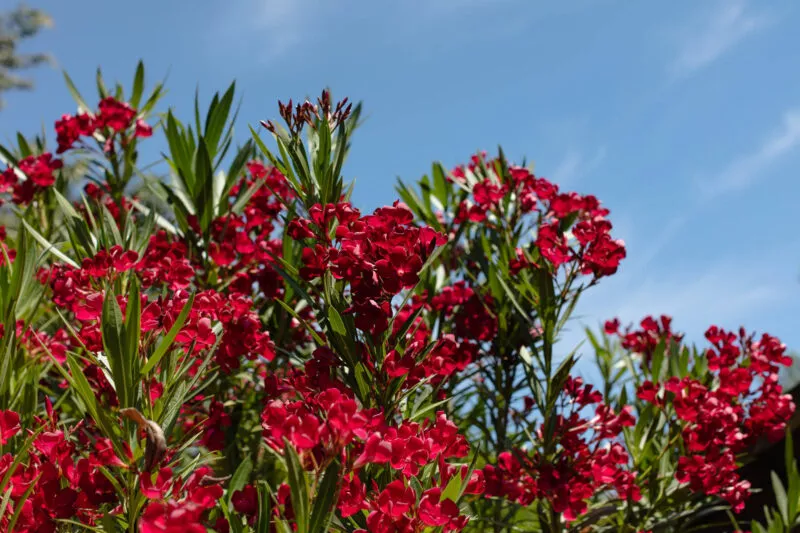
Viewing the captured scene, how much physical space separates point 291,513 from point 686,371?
169 centimetres

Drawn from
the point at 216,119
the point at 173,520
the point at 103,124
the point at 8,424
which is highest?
the point at 103,124

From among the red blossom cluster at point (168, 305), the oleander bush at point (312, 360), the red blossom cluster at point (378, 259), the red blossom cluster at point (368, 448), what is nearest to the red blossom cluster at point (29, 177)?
the oleander bush at point (312, 360)

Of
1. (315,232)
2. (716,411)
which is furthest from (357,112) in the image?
(716,411)

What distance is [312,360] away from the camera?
1.19 m

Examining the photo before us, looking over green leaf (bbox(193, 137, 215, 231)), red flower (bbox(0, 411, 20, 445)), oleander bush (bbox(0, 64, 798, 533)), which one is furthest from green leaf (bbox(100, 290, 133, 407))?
green leaf (bbox(193, 137, 215, 231))

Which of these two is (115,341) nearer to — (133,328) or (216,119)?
(133,328)

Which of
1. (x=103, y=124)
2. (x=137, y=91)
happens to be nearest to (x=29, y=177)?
(x=103, y=124)

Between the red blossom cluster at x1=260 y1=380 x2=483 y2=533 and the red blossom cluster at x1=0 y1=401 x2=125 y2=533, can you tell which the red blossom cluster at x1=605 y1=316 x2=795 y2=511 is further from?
the red blossom cluster at x1=0 y1=401 x2=125 y2=533

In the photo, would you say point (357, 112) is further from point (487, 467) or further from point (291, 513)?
point (487, 467)

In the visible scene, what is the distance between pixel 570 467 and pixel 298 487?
49.2 inches

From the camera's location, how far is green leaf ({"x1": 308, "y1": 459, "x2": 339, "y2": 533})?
0.80 meters

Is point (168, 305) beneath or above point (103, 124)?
beneath

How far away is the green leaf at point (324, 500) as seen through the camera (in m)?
0.80

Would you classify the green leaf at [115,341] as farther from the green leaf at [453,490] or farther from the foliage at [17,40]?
the foliage at [17,40]
